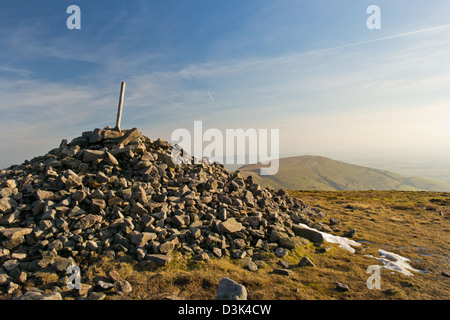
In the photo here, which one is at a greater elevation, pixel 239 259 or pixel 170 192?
pixel 170 192

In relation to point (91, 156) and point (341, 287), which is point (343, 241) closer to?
point (341, 287)

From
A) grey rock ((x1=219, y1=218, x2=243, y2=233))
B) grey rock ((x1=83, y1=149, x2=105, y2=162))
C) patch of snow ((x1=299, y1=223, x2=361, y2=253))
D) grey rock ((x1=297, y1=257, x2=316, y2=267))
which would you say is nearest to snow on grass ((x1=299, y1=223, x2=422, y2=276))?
patch of snow ((x1=299, y1=223, x2=361, y2=253))

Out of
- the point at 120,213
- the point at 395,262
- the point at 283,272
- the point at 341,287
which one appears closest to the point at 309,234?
the point at 395,262

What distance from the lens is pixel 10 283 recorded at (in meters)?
7.67

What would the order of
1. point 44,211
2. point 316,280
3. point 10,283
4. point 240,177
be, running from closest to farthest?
point 10,283 < point 316,280 < point 44,211 < point 240,177

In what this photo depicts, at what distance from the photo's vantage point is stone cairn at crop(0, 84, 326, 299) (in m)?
9.09

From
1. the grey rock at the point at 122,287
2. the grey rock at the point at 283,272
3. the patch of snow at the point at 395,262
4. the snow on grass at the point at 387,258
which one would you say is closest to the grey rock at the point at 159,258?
the grey rock at the point at 122,287

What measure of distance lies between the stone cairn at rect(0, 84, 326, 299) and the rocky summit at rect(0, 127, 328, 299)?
4 cm

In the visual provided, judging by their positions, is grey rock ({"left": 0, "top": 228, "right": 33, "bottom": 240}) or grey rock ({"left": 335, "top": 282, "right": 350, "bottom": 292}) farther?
grey rock ({"left": 0, "top": 228, "right": 33, "bottom": 240})

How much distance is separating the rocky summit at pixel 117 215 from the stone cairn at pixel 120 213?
0.04 meters

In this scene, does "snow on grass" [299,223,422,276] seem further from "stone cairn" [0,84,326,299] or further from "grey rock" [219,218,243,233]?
"grey rock" [219,218,243,233]
